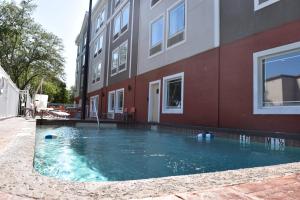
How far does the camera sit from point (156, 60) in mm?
16094

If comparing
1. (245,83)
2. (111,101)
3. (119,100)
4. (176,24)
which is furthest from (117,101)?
(245,83)

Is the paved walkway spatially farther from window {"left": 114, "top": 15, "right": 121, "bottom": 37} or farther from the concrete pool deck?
window {"left": 114, "top": 15, "right": 121, "bottom": 37}

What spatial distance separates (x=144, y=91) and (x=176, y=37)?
4.37 m

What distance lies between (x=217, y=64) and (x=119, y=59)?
13.4 meters

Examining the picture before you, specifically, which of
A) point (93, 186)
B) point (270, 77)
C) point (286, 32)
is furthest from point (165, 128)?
point (93, 186)

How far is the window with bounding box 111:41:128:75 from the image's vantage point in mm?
21656

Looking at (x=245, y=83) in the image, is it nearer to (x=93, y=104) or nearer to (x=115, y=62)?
(x=115, y=62)

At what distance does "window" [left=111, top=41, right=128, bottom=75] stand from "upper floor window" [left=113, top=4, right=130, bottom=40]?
126cm

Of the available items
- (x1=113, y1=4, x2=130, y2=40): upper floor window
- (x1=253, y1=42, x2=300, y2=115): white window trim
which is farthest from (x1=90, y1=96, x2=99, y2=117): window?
(x1=253, y1=42, x2=300, y2=115): white window trim

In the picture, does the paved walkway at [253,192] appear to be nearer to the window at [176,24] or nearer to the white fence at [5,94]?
the window at [176,24]

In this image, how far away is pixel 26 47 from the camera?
34844 mm

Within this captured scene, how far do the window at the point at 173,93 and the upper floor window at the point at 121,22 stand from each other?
8795 mm

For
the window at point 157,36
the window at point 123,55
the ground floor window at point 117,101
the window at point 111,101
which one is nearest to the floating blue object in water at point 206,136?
the window at point 157,36

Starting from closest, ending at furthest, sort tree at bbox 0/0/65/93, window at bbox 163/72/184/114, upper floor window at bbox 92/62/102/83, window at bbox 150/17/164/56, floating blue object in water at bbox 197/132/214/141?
1. floating blue object in water at bbox 197/132/214/141
2. window at bbox 163/72/184/114
3. window at bbox 150/17/164/56
4. upper floor window at bbox 92/62/102/83
5. tree at bbox 0/0/65/93
